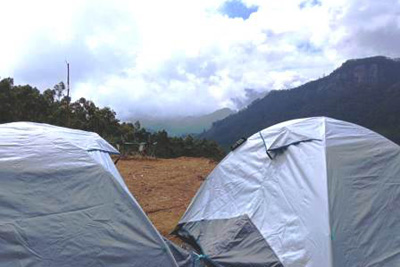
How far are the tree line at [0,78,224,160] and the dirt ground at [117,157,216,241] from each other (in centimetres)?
745

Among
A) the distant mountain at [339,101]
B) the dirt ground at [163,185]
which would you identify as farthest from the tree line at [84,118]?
the distant mountain at [339,101]

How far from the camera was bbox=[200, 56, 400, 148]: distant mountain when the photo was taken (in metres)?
110

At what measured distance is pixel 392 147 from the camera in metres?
5.64

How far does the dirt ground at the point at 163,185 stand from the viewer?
8094mm

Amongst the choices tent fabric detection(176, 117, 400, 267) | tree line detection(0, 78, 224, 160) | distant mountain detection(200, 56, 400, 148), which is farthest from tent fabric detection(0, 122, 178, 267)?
distant mountain detection(200, 56, 400, 148)

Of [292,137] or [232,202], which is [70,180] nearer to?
[232,202]

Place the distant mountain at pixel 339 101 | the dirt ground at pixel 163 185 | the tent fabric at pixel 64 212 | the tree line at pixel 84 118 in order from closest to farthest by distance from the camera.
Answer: the tent fabric at pixel 64 212, the dirt ground at pixel 163 185, the tree line at pixel 84 118, the distant mountain at pixel 339 101

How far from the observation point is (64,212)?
4035mm

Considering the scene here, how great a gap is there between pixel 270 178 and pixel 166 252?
2024 mm

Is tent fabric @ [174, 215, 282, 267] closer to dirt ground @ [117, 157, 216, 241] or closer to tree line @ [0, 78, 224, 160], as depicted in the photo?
dirt ground @ [117, 157, 216, 241]

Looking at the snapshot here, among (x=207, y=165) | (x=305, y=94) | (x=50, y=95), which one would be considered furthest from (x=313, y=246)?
(x=305, y=94)

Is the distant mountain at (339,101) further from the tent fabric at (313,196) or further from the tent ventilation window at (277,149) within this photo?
the tent ventilation window at (277,149)

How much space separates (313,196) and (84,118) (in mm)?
25364

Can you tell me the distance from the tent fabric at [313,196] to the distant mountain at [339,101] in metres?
92.8
